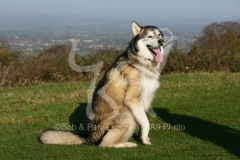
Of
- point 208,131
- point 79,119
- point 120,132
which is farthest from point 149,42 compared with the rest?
point 79,119

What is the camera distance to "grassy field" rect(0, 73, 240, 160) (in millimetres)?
7254

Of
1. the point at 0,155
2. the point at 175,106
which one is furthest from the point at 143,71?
the point at 175,106

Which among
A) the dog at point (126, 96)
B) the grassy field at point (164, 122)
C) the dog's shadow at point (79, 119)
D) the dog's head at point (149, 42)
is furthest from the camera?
the dog's shadow at point (79, 119)

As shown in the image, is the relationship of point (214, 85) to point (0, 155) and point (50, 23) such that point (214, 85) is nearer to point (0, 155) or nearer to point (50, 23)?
point (0, 155)

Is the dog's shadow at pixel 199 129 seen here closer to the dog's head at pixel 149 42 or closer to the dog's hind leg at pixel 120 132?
the dog's hind leg at pixel 120 132

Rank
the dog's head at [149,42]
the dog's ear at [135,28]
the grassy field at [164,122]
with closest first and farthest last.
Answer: the grassy field at [164,122]
the dog's head at [149,42]
the dog's ear at [135,28]

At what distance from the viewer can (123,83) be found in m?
7.84

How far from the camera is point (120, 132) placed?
25.0 feet

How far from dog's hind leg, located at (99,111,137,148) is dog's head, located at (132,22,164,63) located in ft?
4.61

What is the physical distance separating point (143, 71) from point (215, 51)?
47.6ft

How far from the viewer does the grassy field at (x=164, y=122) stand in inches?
286

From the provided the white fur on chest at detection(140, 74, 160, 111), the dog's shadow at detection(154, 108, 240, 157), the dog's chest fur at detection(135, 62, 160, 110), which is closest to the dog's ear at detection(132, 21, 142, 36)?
the dog's chest fur at detection(135, 62, 160, 110)

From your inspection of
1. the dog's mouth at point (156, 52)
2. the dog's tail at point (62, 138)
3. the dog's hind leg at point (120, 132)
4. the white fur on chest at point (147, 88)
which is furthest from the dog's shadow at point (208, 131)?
the dog's tail at point (62, 138)

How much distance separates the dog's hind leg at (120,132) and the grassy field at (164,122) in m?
0.24
